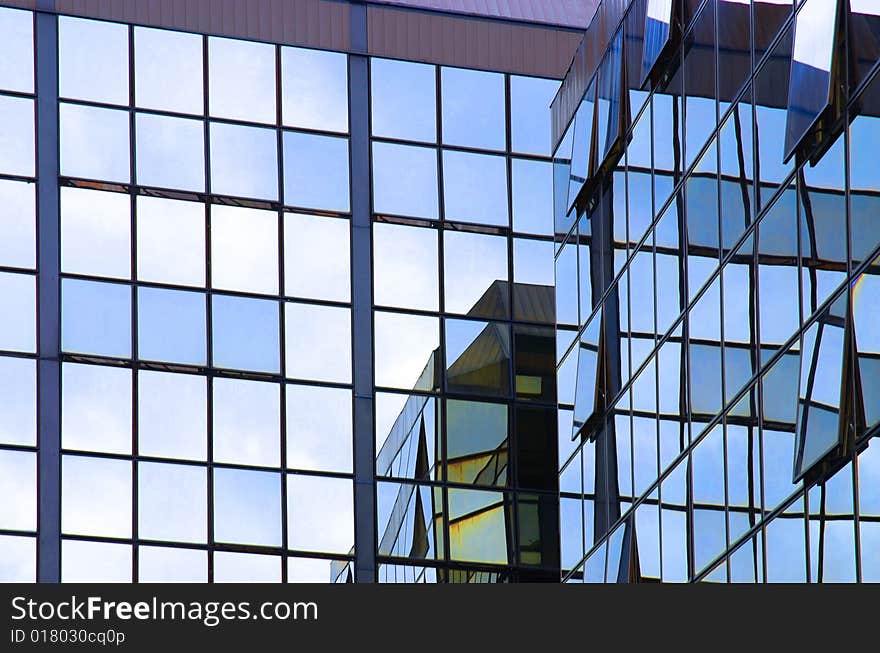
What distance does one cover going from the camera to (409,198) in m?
46.2

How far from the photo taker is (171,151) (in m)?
44.8

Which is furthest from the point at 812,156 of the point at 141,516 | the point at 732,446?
the point at 141,516

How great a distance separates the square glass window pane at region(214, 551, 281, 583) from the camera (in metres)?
42.9

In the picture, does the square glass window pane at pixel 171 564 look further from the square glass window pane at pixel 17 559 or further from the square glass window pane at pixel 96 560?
the square glass window pane at pixel 17 559

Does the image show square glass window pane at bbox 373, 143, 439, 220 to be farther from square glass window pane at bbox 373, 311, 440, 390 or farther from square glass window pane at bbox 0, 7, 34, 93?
square glass window pane at bbox 0, 7, 34, 93

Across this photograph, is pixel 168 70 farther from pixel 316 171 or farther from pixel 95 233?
pixel 95 233

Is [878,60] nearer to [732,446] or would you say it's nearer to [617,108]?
[732,446]

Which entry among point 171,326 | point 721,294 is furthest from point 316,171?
point 721,294

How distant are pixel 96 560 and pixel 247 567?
3452mm

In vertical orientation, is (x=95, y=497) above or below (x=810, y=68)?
above

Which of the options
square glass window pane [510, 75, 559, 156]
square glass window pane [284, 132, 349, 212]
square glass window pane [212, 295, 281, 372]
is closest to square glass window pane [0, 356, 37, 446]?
square glass window pane [212, 295, 281, 372]

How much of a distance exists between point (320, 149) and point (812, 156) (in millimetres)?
24994

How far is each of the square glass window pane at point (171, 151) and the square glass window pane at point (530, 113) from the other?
7.92m

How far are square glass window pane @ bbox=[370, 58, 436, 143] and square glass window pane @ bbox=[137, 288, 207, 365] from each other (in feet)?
21.3
